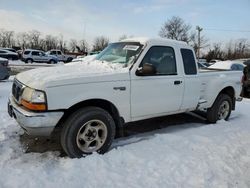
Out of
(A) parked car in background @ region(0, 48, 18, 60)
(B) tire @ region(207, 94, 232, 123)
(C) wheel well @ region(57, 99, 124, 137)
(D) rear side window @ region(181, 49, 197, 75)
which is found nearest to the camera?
(C) wheel well @ region(57, 99, 124, 137)

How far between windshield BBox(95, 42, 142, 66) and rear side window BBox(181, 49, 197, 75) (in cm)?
108

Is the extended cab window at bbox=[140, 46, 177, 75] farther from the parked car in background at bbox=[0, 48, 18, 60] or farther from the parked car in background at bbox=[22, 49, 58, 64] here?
the parked car in background at bbox=[0, 48, 18, 60]

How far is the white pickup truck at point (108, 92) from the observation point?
387cm

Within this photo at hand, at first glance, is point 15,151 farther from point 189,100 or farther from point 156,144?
point 189,100

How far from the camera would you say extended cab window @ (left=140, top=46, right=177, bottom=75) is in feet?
16.2

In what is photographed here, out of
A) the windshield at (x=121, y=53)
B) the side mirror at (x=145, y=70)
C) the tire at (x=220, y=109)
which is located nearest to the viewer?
the side mirror at (x=145, y=70)

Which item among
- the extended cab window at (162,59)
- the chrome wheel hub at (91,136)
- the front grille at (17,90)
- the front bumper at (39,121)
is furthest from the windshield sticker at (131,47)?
the front grille at (17,90)

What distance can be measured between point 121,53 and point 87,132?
5.56 ft

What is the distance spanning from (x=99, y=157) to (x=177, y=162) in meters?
1.17

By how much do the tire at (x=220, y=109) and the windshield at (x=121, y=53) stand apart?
8.55 ft

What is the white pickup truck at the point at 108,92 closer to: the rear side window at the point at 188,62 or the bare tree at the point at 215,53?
the rear side window at the point at 188,62

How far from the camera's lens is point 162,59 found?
516cm

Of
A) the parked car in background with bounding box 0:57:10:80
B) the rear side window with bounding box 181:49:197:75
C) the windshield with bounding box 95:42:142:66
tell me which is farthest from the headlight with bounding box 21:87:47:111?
the parked car in background with bounding box 0:57:10:80

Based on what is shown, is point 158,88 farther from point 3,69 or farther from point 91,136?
point 3,69
